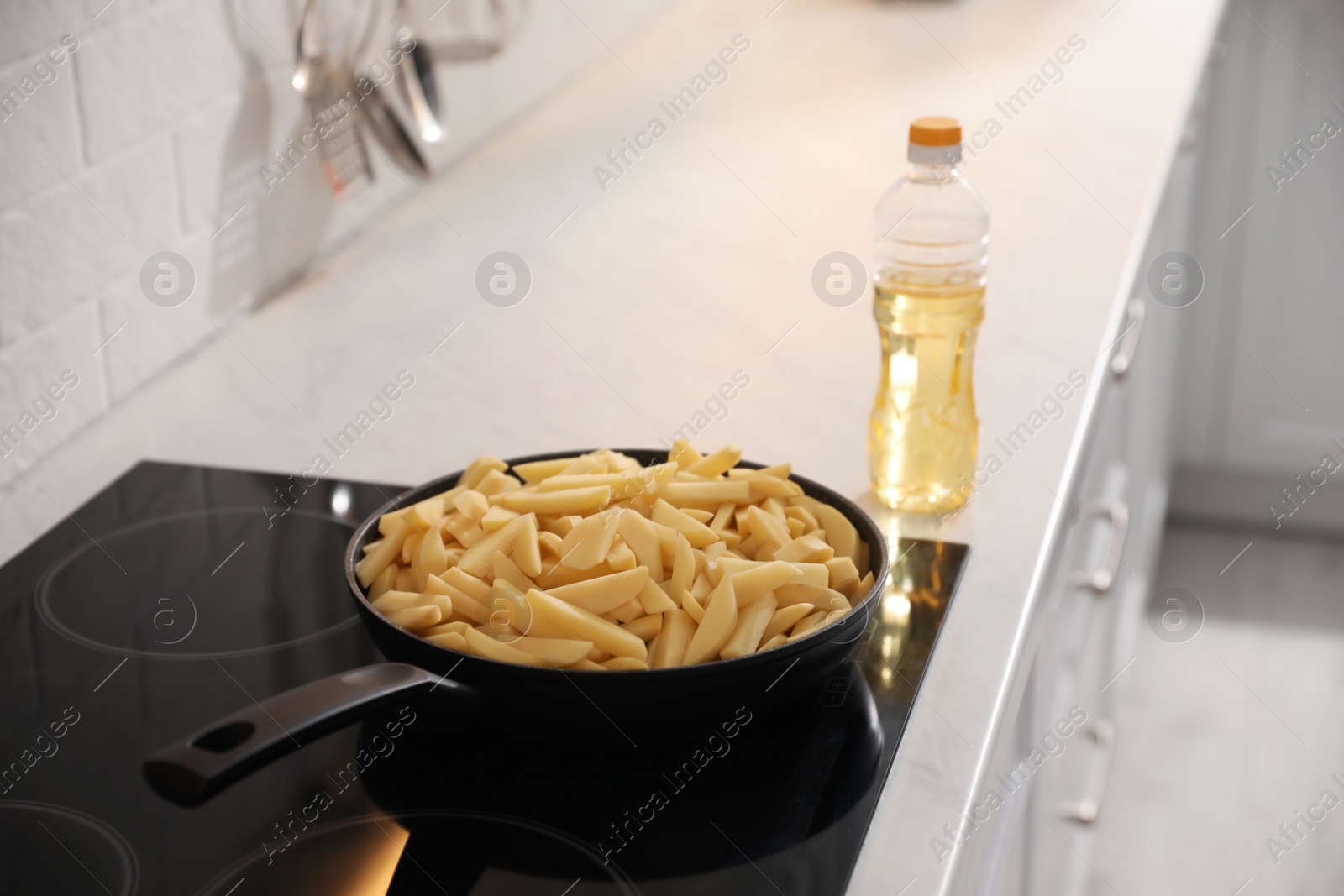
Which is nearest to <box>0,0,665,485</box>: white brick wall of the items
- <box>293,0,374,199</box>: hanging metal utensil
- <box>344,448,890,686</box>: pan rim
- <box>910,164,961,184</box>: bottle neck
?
<box>293,0,374,199</box>: hanging metal utensil

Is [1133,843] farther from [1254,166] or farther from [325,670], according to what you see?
[325,670]

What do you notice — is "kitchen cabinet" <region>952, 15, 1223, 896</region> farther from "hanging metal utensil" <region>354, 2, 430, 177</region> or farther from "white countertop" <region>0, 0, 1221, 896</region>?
"hanging metal utensil" <region>354, 2, 430, 177</region>

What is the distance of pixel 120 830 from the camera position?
63 cm

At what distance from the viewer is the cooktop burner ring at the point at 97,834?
0.60m

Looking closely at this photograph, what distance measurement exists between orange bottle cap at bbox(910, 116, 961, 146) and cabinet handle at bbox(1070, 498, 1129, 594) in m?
0.50

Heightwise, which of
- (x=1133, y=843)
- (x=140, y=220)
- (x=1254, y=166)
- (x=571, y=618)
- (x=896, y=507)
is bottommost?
(x=1133, y=843)

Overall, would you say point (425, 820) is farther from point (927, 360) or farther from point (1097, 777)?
point (1097, 777)

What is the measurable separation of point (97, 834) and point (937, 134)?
62 cm

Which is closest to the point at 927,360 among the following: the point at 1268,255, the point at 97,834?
the point at 97,834

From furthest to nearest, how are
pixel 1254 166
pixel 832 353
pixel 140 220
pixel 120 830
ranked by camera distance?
pixel 1254 166 → pixel 832 353 → pixel 140 220 → pixel 120 830

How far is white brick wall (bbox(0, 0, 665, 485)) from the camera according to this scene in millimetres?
969

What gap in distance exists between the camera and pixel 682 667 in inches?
24.6

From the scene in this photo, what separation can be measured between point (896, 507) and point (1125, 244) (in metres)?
0.61

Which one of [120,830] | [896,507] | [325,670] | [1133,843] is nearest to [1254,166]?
[1133,843]
